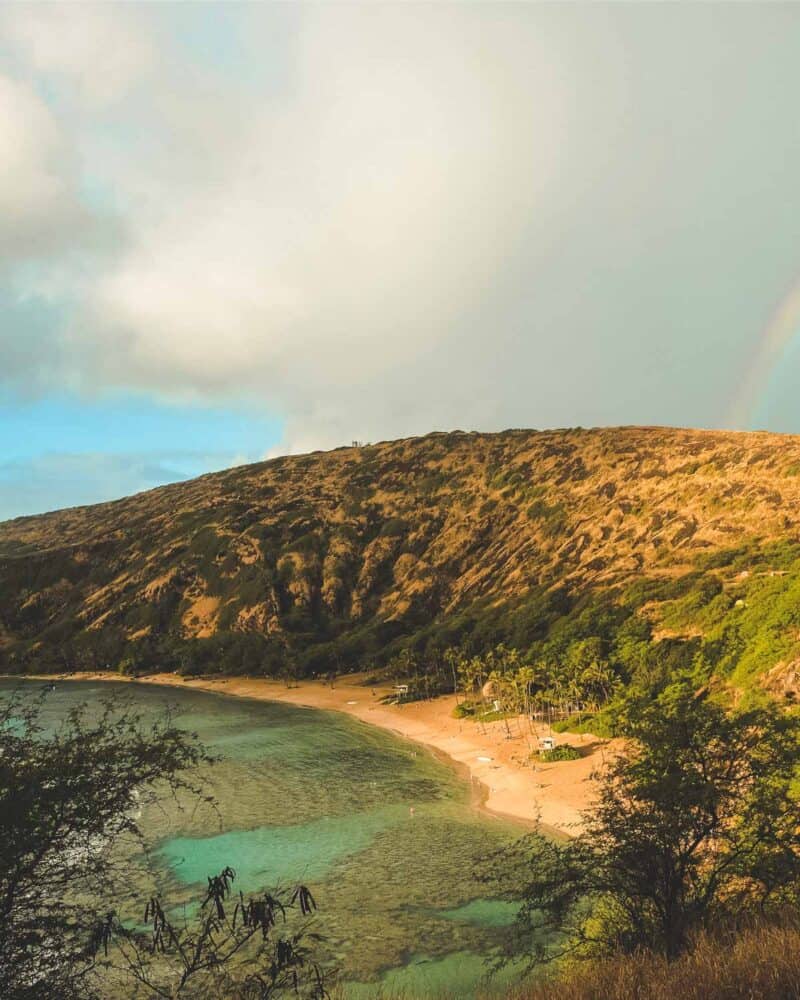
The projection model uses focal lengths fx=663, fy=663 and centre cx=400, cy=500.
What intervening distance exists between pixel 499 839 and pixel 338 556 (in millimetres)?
117916

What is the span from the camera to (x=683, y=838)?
71.8 ft

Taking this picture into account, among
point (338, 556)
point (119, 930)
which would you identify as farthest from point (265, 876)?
point (338, 556)

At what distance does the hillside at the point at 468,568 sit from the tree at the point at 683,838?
33.0m

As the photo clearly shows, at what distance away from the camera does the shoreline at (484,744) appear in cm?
5138

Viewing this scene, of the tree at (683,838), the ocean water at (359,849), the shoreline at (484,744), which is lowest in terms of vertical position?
the ocean water at (359,849)

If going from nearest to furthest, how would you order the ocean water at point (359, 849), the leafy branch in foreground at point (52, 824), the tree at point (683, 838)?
the leafy branch in foreground at point (52, 824), the tree at point (683, 838), the ocean water at point (359, 849)

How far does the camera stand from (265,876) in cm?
4144

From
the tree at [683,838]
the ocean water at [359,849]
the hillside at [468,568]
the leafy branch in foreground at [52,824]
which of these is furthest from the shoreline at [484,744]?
the leafy branch in foreground at [52,824]

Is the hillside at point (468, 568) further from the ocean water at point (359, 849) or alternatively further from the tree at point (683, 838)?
the tree at point (683, 838)

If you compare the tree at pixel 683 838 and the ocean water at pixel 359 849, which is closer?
the tree at pixel 683 838

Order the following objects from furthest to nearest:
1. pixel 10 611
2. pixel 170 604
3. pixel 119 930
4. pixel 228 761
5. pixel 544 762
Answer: pixel 10 611 < pixel 170 604 < pixel 228 761 < pixel 544 762 < pixel 119 930

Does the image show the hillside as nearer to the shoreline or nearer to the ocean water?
the shoreline

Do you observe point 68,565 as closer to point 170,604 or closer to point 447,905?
point 170,604

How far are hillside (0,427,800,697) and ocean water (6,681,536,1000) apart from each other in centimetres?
2755
